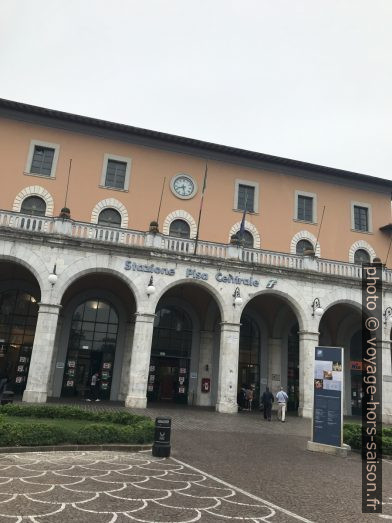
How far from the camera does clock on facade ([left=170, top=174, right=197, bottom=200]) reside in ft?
89.6

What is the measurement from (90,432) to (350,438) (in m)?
8.60

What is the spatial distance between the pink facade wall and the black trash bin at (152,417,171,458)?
16.6 metres

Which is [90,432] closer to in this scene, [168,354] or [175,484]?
[175,484]

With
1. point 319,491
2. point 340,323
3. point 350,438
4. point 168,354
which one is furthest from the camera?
point 340,323

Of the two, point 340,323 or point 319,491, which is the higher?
point 340,323

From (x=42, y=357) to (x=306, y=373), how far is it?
1305 centimetres

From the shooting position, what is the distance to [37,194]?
25016 millimetres

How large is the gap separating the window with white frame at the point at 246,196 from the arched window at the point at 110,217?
7806 mm

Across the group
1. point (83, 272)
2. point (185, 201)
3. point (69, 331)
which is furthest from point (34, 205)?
point (185, 201)

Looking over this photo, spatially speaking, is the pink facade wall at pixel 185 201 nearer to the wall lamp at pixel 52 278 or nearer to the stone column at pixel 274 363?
the stone column at pixel 274 363

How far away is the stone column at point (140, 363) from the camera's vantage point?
64.3 ft

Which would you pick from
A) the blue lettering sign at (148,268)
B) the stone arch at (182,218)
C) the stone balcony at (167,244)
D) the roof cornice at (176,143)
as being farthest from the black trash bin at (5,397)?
the roof cornice at (176,143)

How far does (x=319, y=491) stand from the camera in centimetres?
834

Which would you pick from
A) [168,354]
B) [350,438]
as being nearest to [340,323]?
[168,354]
